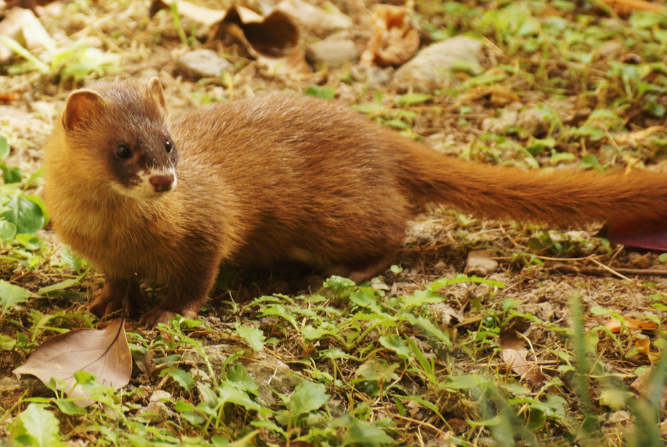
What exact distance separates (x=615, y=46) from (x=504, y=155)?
1.98 metres

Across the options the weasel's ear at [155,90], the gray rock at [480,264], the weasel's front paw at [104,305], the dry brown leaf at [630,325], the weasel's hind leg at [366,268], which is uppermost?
the weasel's ear at [155,90]

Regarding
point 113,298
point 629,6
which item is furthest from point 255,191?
point 629,6

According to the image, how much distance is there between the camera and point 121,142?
2471 mm

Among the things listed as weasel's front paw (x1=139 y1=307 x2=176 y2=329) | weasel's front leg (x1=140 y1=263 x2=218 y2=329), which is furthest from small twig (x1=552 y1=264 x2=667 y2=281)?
weasel's front paw (x1=139 y1=307 x2=176 y2=329)

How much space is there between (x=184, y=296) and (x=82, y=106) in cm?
96

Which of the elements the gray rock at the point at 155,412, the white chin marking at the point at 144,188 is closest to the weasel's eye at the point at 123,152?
the white chin marking at the point at 144,188

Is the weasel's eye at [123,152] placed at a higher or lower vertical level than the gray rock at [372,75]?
higher

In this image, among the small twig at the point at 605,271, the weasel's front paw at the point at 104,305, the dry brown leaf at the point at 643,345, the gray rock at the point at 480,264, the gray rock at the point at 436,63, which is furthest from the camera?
the gray rock at the point at 436,63

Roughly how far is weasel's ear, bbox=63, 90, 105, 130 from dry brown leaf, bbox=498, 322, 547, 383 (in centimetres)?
196

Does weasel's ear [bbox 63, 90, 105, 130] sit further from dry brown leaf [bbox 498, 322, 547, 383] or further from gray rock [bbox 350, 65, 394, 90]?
gray rock [bbox 350, 65, 394, 90]

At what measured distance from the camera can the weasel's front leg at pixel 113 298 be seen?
2.95 m

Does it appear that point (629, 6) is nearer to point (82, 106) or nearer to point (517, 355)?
point (517, 355)

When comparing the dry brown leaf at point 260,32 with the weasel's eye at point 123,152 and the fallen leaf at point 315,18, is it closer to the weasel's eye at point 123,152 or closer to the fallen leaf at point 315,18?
the fallen leaf at point 315,18

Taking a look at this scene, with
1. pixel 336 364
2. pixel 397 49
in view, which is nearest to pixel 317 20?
pixel 397 49
